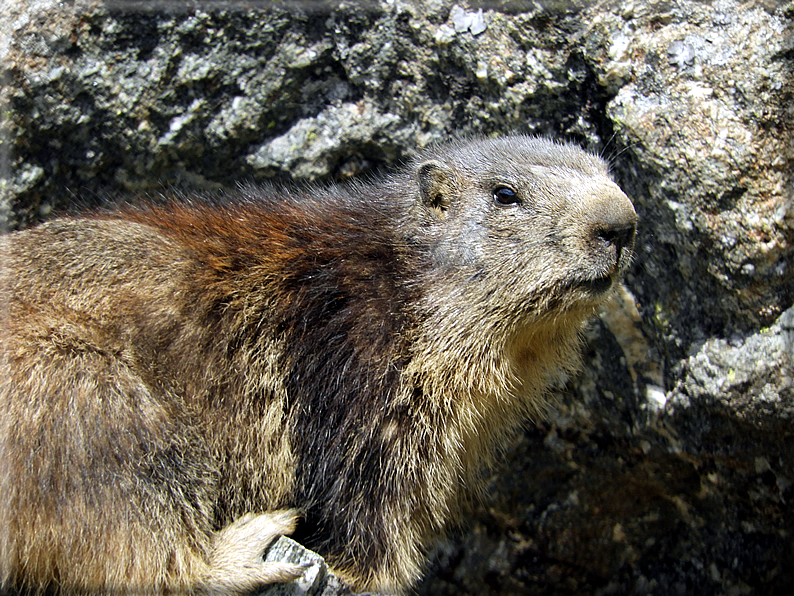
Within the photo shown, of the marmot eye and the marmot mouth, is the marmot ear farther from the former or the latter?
the marmot mouth

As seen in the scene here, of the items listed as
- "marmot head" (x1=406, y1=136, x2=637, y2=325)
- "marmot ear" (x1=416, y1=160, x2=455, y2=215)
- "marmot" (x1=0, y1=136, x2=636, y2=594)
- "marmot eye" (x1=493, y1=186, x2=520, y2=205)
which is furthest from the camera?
"marmot ear" (x1=416, y1=160, x2=455, y2=215)

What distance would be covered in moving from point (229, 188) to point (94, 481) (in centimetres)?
248

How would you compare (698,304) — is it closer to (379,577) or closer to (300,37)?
(379,577)

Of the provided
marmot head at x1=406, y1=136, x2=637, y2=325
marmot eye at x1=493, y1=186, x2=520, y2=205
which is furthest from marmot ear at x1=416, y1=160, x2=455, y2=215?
marmot eye at x1=493, y1=186, x2=520, y2=205

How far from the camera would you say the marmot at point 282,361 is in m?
3.27

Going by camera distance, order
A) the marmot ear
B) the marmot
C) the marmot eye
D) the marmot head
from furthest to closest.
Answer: the marmot ear < the marmot eye < the marmot head < the marmot

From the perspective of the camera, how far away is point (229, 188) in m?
5.12

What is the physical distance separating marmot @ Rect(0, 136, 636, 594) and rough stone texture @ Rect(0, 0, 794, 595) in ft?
2.21

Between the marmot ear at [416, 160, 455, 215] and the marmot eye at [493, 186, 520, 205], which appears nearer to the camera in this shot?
the marmot eye at [493, 186, 520, 205]

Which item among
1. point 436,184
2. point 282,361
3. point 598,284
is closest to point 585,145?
point 436,184

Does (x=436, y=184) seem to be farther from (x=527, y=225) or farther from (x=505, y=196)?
(x=527, y=225)

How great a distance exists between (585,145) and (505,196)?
1070 millimetres

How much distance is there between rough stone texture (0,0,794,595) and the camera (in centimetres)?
387

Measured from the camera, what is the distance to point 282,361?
3783 mm
